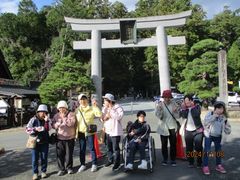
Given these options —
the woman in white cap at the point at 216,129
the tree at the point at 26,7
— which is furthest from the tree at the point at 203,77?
the tree at the point at 26,7

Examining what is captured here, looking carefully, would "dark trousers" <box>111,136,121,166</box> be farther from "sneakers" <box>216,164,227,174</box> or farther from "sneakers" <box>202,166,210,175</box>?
"sneakers" <box>216,164,227,174</box>

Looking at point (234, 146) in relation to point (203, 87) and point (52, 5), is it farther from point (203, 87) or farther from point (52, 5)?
point (52, 5)

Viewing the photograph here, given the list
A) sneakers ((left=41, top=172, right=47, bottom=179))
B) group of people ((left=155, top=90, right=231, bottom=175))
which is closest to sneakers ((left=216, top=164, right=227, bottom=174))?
group of people ((left=155, top=90, right=231, bottom=175))

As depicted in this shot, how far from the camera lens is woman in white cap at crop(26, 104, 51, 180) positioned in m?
7.35

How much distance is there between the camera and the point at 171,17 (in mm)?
25141

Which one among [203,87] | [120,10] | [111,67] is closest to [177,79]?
[111,67]

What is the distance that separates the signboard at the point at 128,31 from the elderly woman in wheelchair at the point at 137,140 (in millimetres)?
17748

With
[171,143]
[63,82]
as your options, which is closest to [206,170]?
[171,143]

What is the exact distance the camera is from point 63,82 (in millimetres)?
21734

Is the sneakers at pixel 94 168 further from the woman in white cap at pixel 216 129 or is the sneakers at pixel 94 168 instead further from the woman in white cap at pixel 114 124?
the woman in white cap at pixel 216 129

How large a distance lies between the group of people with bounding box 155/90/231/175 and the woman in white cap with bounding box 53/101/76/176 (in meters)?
1.94

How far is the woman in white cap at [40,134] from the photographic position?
24.1ft

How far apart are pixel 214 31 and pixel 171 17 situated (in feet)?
93.0

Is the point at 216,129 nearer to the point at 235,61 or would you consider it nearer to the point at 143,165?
the point at 143,165
